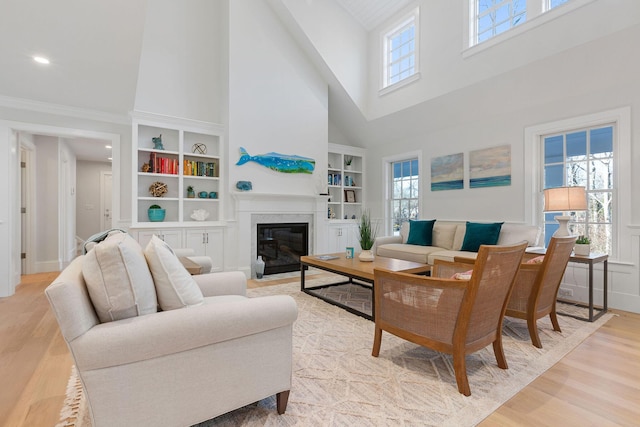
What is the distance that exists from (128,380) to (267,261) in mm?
3995

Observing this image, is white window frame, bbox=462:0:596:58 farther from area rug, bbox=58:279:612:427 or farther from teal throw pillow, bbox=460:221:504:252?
area rug, bbox=58:279:612:427

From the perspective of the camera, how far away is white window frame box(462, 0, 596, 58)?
11.0 ft

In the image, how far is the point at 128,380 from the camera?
1.22 metres

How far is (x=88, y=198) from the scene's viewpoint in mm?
8477

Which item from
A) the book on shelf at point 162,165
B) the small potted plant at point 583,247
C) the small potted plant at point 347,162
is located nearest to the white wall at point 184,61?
the book on shelf at point 162,165

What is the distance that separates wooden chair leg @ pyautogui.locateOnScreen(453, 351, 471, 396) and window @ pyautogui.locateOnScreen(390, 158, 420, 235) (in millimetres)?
4179

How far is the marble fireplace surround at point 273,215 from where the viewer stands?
4887 mm

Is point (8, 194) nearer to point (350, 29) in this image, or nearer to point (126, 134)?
point (126, 134)

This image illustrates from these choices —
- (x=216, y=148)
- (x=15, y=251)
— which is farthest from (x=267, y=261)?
(x=15, y=251)

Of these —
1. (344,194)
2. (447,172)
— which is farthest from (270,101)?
(447,172)

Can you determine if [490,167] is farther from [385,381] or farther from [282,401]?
[282,401]

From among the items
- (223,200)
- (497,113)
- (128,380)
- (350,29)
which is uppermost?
(350,29)

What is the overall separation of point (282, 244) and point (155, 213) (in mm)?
2035

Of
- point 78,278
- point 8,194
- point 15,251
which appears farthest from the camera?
point 15,251
